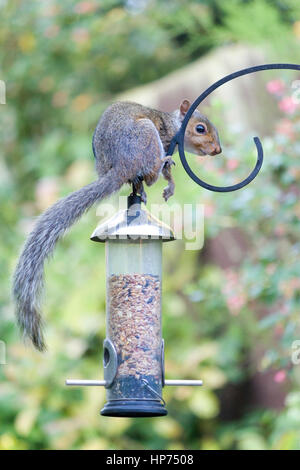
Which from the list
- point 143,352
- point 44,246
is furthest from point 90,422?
point 44,246

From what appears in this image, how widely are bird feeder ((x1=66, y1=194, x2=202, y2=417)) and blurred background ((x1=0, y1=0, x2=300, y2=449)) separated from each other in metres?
0.93

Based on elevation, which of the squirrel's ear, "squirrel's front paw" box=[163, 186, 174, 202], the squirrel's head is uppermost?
the squirrel's ear

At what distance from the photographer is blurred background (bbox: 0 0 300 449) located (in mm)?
3332

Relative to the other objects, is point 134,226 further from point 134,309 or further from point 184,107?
point 184,107

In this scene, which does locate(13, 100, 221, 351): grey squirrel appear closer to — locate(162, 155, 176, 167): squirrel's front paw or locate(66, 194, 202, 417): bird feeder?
locate(162, 155, 176, 167): squirrel's front paw

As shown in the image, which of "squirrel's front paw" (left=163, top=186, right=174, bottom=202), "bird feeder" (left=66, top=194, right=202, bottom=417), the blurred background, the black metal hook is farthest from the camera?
the blurred background

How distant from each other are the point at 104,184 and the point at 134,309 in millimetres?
377

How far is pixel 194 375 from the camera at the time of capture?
4230 millimetres

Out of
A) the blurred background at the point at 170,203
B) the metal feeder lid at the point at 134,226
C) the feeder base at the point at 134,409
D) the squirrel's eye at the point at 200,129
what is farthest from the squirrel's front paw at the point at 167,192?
the blurred background at the point at 170,203

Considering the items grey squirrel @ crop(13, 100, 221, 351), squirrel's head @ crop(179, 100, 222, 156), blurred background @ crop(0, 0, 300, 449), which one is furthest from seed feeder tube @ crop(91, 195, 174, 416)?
blurred background @ crop(0, 0, 300, 449)

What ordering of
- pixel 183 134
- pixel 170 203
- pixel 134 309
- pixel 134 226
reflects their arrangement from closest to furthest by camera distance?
1. pixel 183 134
2. pixel 134 226
3. pixel 134 309
4. pixel 170 203

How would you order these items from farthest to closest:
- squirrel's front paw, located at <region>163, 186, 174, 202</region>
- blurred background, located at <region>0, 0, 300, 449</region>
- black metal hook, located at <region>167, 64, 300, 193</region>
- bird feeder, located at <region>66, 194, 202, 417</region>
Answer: blurred background, located at <region>0, 0, 300, 449</region> → bird feeder, located at <region>66, 194, 202, 417</region> → squirrel's front paw, located at <region>163, 186, 174, 202</region> → black metal hook, located at <region>167, 64, 300, 193</region>

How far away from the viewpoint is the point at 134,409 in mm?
2135

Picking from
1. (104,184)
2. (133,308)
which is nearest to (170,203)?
(133,308)
